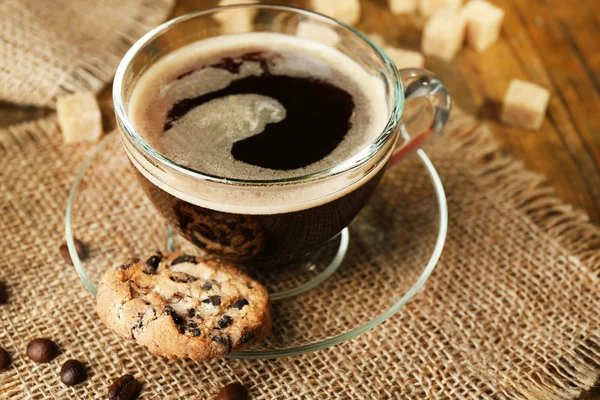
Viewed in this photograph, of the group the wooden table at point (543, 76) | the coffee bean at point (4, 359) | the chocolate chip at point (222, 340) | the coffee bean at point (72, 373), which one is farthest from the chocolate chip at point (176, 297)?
the wooden table at point (543, 76)

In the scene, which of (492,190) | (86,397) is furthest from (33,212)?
(492,190)

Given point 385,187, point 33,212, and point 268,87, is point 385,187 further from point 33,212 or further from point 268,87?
point 33,212

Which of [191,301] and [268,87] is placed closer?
[191,301]

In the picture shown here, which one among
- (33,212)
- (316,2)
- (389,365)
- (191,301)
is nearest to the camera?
(191,301)

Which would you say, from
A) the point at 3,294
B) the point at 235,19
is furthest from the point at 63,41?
the point at 3,294

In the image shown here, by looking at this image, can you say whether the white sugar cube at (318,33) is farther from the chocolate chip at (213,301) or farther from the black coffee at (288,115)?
the chocolate chip at (213,301)

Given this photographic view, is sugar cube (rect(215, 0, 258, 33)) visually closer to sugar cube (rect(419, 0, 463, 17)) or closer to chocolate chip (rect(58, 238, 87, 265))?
chocolate chip (rect(58, 238, 87, 265))

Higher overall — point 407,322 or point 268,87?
point 268,87
